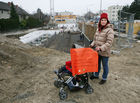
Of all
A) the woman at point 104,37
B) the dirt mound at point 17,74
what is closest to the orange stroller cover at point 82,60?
the woman at point 104,37

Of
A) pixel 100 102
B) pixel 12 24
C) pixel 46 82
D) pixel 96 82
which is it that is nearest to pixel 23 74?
pixel 46 82

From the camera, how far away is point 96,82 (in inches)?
136

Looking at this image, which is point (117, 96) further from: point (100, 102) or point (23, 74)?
→ point (23, 74)

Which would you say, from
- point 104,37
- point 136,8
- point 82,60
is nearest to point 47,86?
point 82,60

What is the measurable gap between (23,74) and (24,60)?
4.11ft

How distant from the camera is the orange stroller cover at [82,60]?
234 centimetres

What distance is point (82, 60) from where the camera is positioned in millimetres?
2389

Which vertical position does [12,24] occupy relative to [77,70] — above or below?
above

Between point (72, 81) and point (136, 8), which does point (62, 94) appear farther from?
point (136, 8)

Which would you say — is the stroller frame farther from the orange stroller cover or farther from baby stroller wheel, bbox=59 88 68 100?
the orange stroller cover

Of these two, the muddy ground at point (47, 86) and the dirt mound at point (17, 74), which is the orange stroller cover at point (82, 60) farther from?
the dirt mound at point (17, 74)

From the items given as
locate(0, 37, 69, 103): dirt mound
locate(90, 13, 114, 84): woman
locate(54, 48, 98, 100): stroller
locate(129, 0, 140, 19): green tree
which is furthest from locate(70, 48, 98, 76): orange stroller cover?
locate(129, 0, 140, 19): green tree

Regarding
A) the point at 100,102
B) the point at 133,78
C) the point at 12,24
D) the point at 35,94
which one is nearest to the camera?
the point at 100,102

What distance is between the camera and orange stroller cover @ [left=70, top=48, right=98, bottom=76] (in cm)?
234
